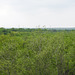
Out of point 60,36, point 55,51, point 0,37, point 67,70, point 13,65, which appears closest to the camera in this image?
point 13,65

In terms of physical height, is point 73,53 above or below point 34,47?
below

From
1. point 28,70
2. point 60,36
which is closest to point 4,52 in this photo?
point 28,70

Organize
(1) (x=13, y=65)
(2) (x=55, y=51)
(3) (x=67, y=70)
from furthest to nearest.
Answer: (3) (x=67, y=70) < (2) (x=55, y=51) < (1) (x=13, y=65)

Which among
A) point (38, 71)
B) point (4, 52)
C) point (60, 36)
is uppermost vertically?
point (60, 36)

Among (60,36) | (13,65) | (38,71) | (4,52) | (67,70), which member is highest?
(60,36)

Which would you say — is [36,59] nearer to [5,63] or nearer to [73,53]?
[5,63]

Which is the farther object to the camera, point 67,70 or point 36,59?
point 67,70

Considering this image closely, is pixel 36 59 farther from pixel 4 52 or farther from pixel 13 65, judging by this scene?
pixel 4 52

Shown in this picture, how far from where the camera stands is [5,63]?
14.6m

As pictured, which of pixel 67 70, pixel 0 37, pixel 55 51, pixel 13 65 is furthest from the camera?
pixel 0 37

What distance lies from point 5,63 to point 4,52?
6.08 feet

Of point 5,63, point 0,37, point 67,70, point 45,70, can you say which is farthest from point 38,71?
point 0,37

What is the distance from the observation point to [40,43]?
1802 centimetres

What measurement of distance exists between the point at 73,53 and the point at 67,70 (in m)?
3.18
